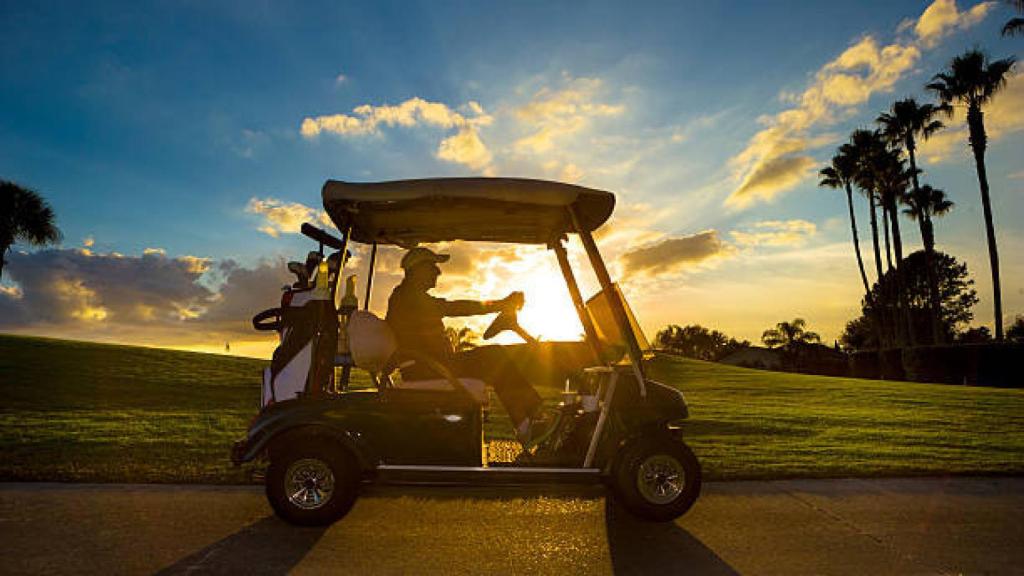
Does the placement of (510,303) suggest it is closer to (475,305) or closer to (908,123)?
(475,305)

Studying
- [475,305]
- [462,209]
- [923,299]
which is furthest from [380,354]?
[923,299]

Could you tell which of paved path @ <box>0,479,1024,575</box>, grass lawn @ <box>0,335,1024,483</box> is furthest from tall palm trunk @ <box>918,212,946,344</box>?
paved path @ <box>0,479,1024,575</box>

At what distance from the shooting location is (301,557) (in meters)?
4.09

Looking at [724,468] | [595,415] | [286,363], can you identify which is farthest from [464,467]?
[724,468]

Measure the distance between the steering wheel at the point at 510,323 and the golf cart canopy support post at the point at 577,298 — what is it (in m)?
0.56

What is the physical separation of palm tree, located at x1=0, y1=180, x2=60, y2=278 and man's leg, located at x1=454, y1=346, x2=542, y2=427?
136 feet

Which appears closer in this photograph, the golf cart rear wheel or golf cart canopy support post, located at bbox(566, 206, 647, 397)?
the golf cart rear wheel

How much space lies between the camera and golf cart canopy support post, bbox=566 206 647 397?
5117 millimetres

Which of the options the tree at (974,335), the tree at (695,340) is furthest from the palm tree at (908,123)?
the tree at (695,340)

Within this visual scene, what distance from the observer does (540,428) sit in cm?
559

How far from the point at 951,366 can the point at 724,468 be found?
1471 inches

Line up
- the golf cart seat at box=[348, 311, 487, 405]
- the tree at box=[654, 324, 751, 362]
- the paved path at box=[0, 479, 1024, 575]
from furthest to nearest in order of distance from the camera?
the tree at box=[654, 324, 751, 362] → the golf cart seat at box=[348, 311, 487, 405] → the paved path at box=[0, 479, 1024, 575]

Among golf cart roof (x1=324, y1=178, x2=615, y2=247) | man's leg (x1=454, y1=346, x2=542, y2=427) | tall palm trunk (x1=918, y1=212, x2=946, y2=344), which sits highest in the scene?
tall palm trunk (x1=918, y1=212, x2=946, y2=344)

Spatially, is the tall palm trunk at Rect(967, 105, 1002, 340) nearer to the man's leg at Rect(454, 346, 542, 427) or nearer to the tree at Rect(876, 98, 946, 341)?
the tree at Rect(876, 98, 946, 341)
